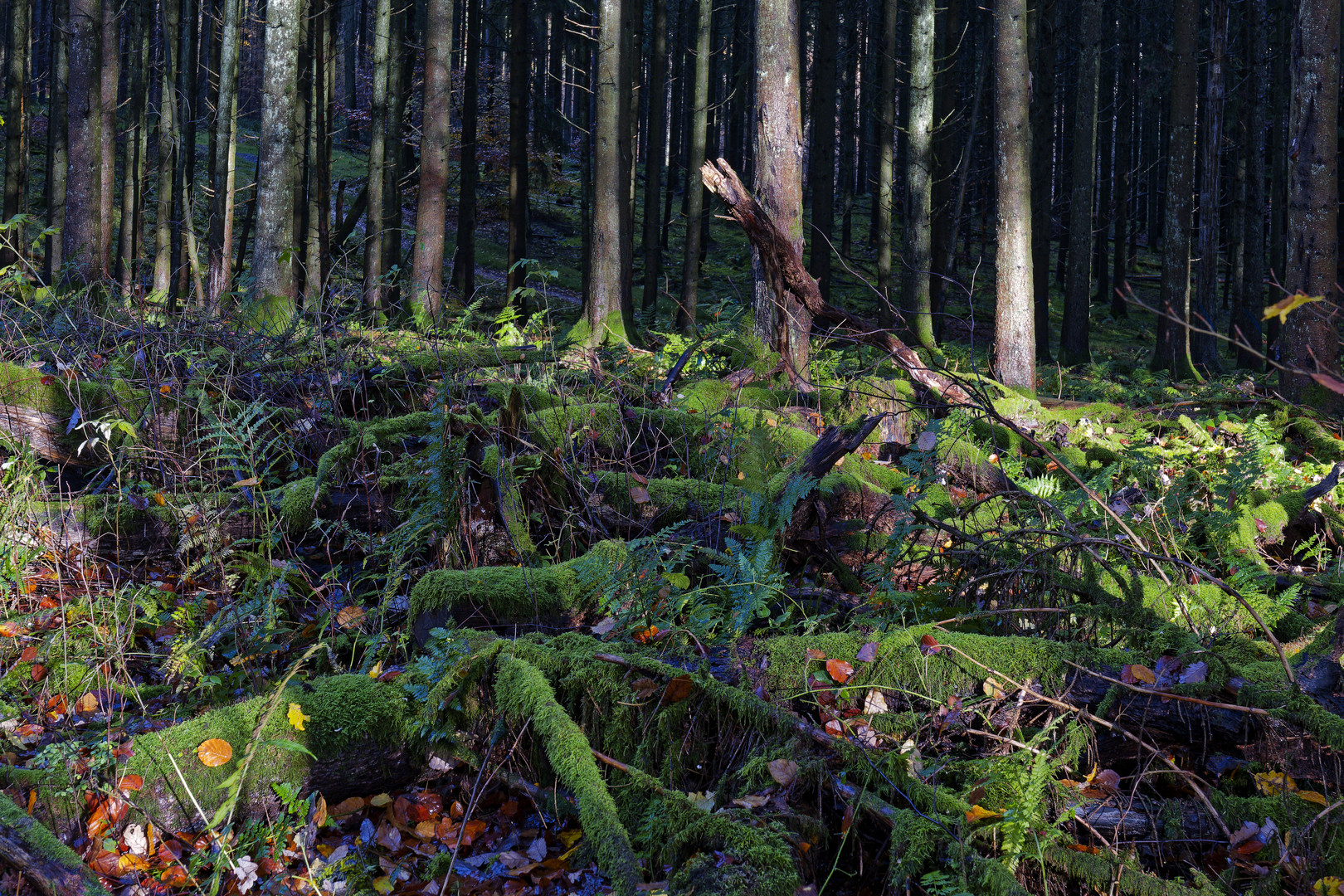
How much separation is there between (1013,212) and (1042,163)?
36.0 ft

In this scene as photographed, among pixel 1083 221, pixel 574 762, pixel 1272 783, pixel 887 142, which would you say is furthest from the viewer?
pixel 887 142

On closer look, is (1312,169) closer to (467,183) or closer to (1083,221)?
(1083,221)

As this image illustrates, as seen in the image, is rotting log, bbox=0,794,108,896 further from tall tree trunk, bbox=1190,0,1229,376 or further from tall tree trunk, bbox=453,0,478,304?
tall tree trunk, bbox=1190,0,1229,376

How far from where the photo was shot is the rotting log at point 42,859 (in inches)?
85.0

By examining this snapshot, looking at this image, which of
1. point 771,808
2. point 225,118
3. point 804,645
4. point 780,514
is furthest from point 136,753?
point 225,118

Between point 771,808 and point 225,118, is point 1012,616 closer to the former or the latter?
point 771,808

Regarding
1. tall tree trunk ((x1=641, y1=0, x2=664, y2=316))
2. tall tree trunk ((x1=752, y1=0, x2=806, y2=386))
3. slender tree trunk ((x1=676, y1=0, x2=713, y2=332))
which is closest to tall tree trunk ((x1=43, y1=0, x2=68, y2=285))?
tall tree trunk ((x1=641, y1=0, x2=664, y2=316))

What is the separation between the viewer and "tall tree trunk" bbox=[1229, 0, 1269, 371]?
17469mm

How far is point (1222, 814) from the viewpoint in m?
2.28

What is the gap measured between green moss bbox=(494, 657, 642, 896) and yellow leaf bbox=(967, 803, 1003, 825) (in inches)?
34.2

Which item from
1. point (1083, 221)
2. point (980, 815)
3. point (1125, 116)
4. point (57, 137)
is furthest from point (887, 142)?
point (1125, 116)

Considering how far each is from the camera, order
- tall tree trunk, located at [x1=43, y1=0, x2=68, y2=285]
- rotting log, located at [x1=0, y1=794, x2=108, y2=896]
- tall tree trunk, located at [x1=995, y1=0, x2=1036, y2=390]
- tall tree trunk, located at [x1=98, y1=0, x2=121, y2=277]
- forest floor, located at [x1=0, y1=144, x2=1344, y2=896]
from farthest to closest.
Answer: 1. tall tree trunk, located at [x1=43, y1=0, x2=68, y2=285]
2. tall tree trunk, located at [x1=98, y1=0, x2=121, y2=277]
3. tall tree trunk, located at [x1=995, y1=0, x2=1036, y2=390]
4. forest floor, located at [x1=0, y1=144, x2=1344, y2=896]
5. rotting log, located at [x1=0, y1=794, x2=108, y2=896]

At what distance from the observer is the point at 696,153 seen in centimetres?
1448

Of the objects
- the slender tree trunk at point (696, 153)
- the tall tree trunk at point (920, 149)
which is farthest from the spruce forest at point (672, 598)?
the slender tree trunk at point (696, 153)
